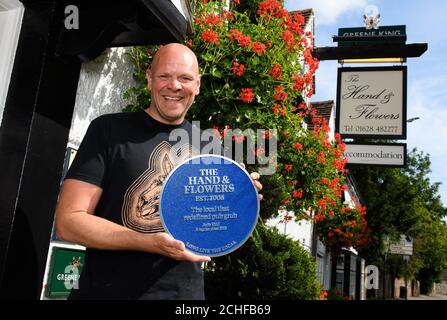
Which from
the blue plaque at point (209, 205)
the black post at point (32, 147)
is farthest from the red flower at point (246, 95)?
the blue plaque at point (209, 205)

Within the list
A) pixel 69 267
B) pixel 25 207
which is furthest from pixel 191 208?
pixel 69 267

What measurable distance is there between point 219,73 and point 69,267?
235cm

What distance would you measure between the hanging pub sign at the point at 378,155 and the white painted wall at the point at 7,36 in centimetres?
717

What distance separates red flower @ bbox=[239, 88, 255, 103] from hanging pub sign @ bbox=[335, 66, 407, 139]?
5.12 meters

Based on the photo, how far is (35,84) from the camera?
9.02ft

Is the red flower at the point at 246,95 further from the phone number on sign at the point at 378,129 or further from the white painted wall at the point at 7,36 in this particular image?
the phone number on sign at the point at 378,129

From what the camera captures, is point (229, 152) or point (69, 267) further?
point (229, 152)

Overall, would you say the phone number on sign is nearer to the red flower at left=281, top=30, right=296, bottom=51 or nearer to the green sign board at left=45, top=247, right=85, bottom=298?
the red flower at left=281, top=30, right=296, bottom=51

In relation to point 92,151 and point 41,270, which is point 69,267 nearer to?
point 41,270

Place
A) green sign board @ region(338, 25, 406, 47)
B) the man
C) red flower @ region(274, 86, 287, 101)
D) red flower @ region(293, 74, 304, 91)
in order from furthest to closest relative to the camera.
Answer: green sign board @ region(338, 25, 406, 47)
red flower @ region(293, 74, 304, 91)
red flower @ region(274, 86, 287, 101)
the man

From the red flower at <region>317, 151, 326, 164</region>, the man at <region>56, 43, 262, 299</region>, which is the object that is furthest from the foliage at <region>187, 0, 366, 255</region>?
the man at <region>56, 43, 262, 299</region>

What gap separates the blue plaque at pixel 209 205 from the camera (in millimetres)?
1460

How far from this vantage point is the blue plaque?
4.79ft

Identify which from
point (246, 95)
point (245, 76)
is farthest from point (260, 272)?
point (245, 76)
